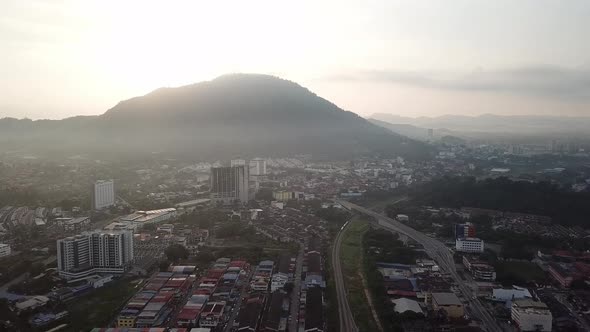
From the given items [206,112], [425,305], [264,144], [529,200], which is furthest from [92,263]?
[206,112]

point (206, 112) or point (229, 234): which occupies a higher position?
point (206, 112)

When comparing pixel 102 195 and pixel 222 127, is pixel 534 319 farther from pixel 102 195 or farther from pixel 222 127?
pixel 222 127

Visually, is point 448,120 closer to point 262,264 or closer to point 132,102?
point 132,102

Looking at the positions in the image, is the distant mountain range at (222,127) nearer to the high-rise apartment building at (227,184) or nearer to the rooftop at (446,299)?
the high-rise apartment building at (227,184)

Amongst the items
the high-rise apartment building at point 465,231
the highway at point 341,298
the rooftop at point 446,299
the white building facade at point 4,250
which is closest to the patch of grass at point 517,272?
the high-rise apartment building at point 465,231

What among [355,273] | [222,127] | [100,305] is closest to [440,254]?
[355,273]

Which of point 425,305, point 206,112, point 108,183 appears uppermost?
point 206,112

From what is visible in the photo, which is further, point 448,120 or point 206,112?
point 448,120
